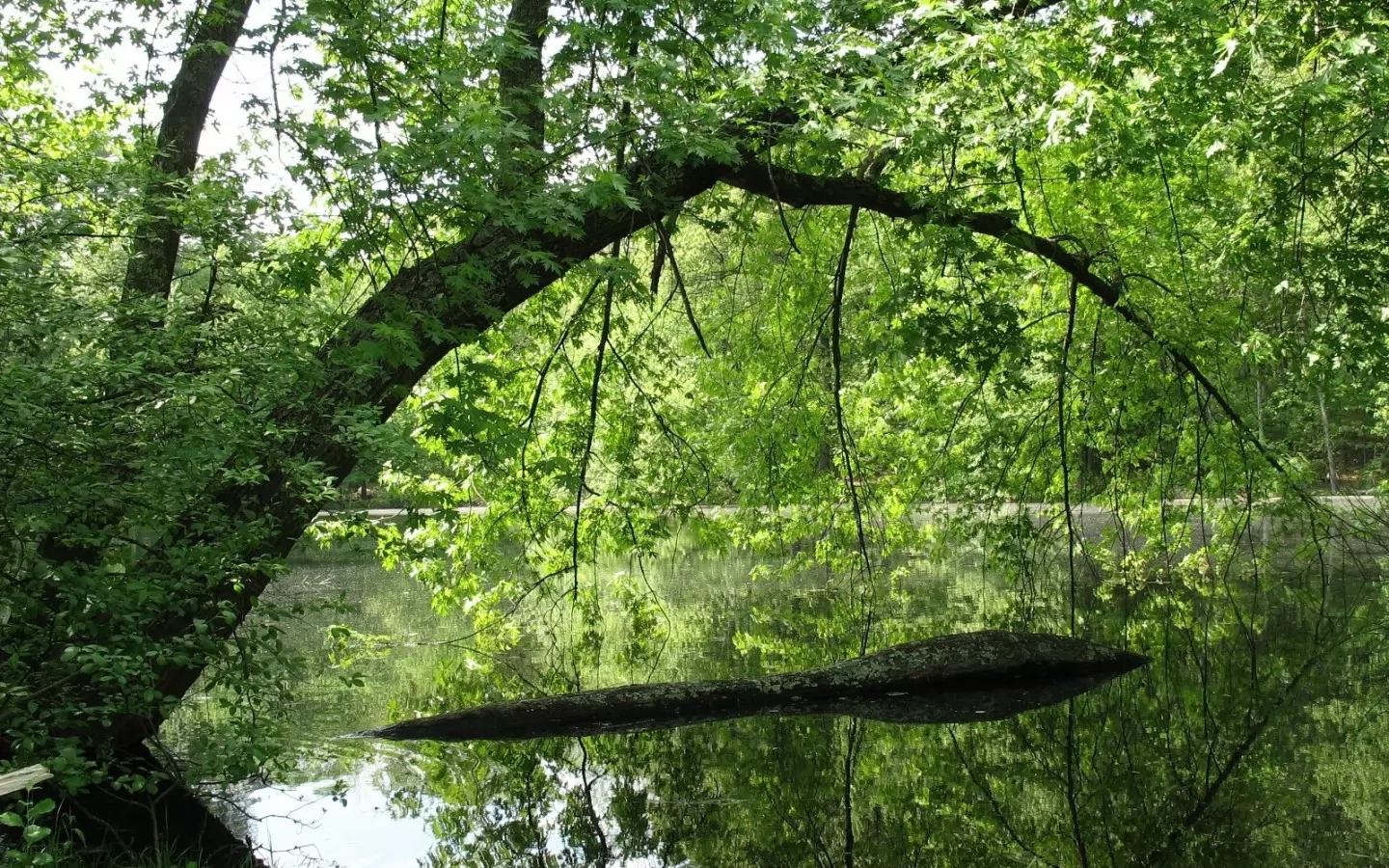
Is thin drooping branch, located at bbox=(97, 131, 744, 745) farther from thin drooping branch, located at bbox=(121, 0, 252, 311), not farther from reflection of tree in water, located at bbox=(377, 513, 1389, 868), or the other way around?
reflection of tree in water, located at bbox=(377, 513, 1389, 868)

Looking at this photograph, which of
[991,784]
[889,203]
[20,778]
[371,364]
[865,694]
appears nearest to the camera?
[20,778]

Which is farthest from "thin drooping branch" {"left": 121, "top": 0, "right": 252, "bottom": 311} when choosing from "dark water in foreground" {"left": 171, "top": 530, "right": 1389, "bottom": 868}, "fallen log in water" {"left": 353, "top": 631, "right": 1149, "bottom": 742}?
"fallen log in water" {"left": 353, "top": 631, "right": 1149, "bottom": 742}

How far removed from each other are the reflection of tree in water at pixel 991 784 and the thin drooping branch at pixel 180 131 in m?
3.36

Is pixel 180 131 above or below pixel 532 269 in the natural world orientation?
above

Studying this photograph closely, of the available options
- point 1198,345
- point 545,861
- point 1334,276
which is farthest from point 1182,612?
point 545,861

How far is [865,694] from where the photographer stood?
8.64m

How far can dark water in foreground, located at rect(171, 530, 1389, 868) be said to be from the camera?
17.1 ft

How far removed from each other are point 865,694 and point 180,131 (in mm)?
6309

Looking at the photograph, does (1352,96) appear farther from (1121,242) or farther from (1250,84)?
(1121,242)

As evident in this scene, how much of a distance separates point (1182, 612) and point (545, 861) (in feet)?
30.8

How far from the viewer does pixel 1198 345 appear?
984cm

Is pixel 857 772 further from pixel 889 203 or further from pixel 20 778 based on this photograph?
pixel 20 778

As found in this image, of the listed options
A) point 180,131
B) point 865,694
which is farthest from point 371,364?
point 865,694

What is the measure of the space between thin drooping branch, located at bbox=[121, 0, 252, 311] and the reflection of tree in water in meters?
3.36
